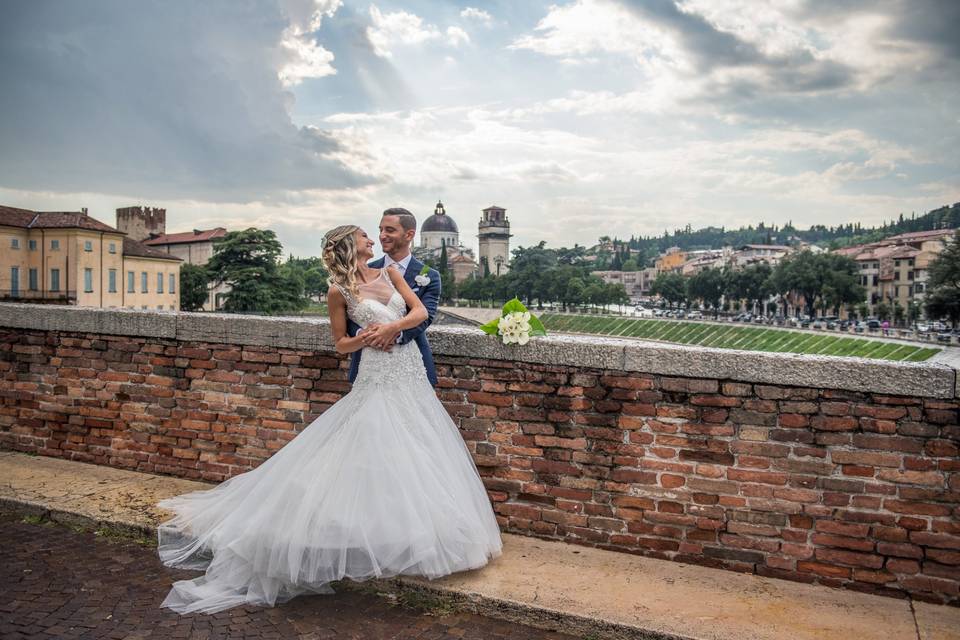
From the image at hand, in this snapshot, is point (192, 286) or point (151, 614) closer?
point (151, 614)

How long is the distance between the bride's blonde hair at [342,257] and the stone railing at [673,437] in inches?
39.3

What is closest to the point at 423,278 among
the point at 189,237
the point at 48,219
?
the point at 48,219

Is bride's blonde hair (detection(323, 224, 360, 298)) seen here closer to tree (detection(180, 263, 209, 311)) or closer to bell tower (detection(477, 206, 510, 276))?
tree (detection(180, 263, 209, 311))

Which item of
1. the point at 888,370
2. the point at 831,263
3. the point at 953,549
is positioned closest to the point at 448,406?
the point at 888,370

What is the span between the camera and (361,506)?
3.55 meters

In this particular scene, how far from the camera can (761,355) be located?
3.80 meters

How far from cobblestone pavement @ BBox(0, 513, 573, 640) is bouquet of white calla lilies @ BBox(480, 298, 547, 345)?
1.64 meters

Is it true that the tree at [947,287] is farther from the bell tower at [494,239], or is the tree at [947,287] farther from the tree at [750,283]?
the bell tower at [494,239]

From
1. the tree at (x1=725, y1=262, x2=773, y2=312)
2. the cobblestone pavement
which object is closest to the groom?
the cobblestone pavement

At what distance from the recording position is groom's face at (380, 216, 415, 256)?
4.08 m

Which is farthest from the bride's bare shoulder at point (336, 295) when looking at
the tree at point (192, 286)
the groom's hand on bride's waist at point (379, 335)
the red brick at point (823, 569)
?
the tree at point (192, 286)

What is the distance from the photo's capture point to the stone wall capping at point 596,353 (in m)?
3.58

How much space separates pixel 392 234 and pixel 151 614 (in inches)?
93.0

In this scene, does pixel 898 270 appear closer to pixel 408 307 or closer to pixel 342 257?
pixel 408 307
